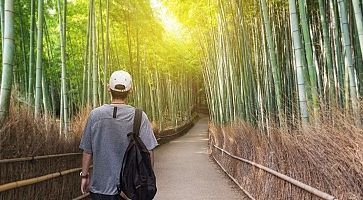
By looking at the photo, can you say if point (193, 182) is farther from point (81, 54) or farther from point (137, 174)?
point (81, 54)

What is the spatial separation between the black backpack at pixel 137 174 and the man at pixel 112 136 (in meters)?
0.06

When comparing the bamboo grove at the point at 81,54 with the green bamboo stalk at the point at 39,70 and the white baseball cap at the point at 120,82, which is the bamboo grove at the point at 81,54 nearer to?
the green bamboo stalk at the point at 39,70

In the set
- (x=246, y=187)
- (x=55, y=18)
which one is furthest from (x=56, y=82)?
(x=246, y=187)

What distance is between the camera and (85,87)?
9.30 meters

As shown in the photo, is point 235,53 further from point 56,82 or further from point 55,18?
point 56,82

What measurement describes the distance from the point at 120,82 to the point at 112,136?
0.27 m

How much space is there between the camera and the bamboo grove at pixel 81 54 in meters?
5.48

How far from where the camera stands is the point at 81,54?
54.9ft

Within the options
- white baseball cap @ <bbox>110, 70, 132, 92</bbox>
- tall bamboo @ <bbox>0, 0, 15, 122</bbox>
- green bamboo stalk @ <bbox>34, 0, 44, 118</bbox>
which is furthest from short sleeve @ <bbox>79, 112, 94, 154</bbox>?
green bamboo stalk @ <bbox>34, 0, 44, 118</bbox>

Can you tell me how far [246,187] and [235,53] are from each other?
4907mm

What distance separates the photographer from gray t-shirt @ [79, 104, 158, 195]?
2424mm

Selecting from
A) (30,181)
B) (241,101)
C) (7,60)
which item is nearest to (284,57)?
(241,101)

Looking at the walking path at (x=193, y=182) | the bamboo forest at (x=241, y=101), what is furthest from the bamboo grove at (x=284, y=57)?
the walking path at (x=193, y=182)

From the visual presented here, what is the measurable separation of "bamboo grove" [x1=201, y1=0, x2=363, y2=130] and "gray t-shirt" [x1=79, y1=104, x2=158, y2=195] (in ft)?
7.84
